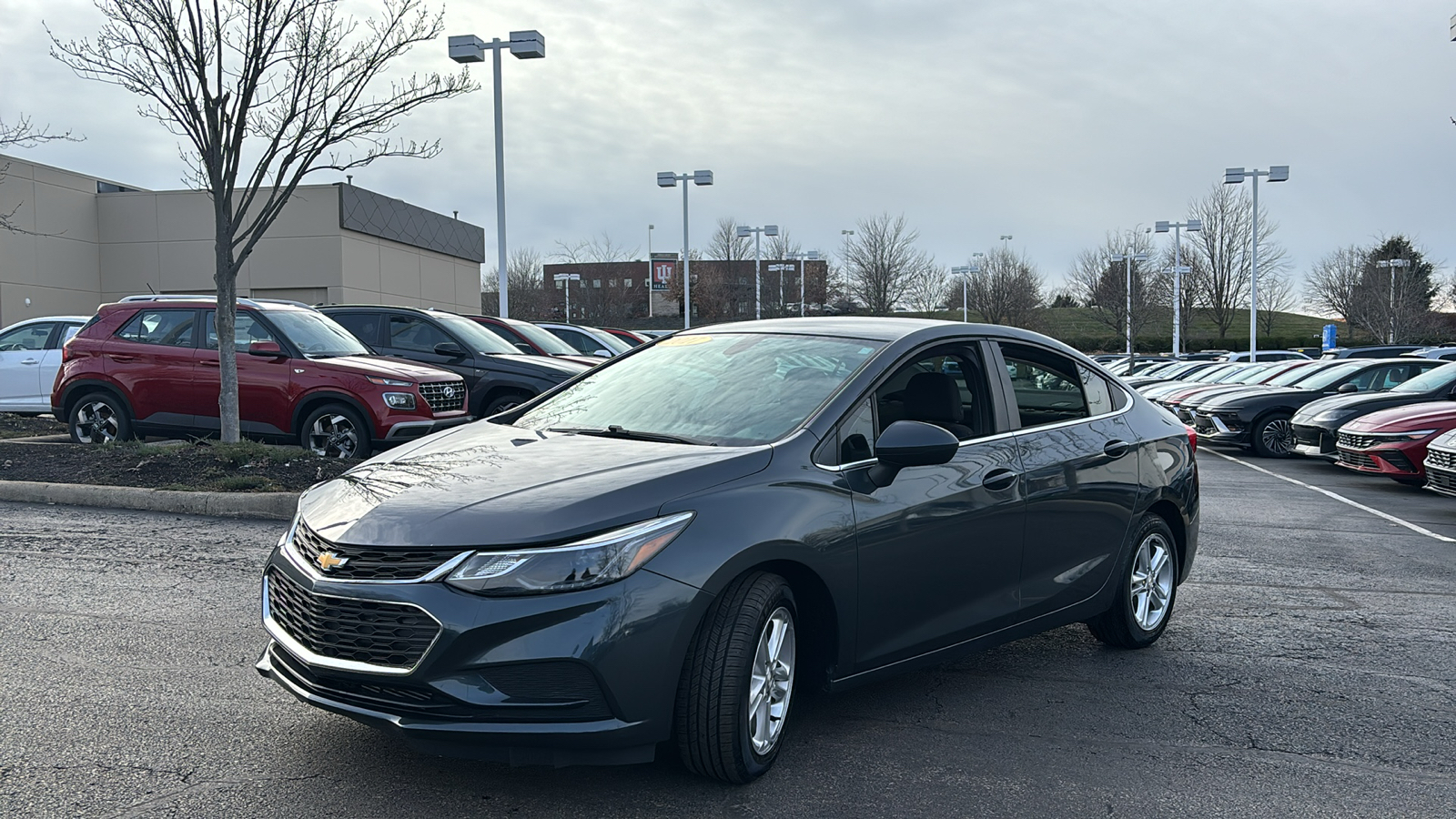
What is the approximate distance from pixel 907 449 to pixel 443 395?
8.39 m

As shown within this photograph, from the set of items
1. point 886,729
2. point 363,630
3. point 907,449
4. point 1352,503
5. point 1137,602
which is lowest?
point 1352,503

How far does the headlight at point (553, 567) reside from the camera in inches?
130

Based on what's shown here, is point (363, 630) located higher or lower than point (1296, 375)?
lower

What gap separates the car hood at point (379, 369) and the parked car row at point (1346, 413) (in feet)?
25.2

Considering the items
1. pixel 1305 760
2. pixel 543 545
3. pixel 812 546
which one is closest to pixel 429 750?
pixel 543 545

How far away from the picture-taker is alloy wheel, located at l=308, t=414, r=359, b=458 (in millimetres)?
11281

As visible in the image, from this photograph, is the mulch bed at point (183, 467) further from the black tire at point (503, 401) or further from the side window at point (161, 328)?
the black tire at point (503, 401)

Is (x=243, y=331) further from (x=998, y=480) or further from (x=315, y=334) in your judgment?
(x=998, y=480)

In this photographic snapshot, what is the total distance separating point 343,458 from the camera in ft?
35.0

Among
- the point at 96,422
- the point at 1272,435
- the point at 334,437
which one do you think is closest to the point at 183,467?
the point at 334,437

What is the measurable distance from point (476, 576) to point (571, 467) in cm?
62

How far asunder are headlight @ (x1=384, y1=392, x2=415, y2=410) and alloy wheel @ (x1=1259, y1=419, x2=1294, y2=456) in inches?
492

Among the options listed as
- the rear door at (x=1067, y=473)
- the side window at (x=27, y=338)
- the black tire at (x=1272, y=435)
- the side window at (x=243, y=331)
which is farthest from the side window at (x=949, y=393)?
the side window at (x=27, y=338)

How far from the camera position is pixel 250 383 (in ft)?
38.4
